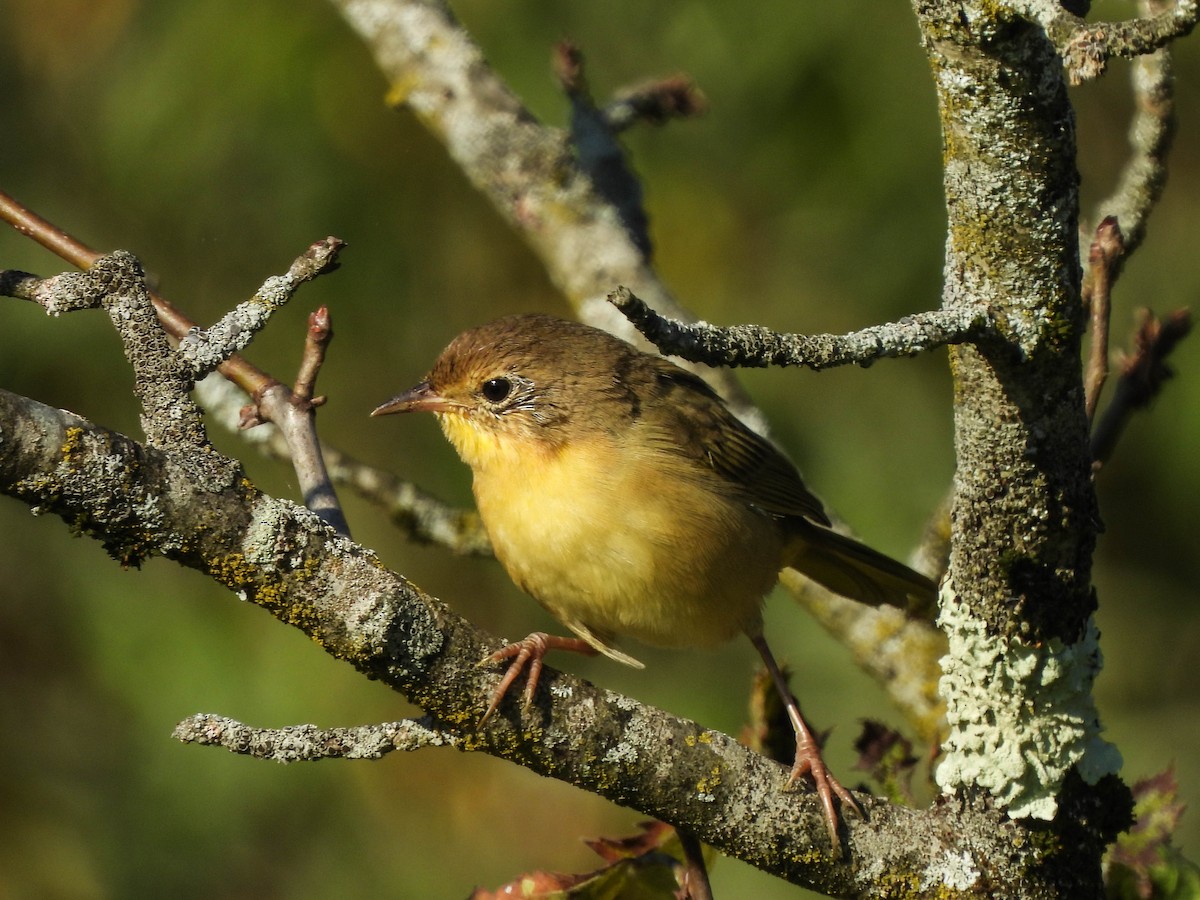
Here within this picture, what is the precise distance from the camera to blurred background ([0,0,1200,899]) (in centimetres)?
598

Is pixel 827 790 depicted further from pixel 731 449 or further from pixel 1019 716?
pixel 731 449

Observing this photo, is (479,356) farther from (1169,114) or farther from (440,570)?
(440,570)

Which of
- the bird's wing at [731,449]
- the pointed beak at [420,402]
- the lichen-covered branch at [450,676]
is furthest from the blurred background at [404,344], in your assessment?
the lichen-covered branch at [450,676]

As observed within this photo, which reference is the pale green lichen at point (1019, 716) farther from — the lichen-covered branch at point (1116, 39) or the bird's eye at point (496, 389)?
the bird's eye at point (496, 389)

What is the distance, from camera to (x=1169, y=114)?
3625mm

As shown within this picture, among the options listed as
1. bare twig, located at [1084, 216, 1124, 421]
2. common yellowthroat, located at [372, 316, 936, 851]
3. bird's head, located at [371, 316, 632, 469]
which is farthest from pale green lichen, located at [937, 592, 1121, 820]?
bird's head, located at [371, 316, 632, 469]

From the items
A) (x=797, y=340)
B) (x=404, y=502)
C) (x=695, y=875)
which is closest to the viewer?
(x=797, y=340)

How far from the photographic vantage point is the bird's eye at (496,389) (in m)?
3.94

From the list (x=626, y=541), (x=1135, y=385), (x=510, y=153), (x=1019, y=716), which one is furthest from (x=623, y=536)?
(x=510, y=153)

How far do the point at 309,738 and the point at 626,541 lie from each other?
131 cm

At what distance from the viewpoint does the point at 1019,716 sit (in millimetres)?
2850

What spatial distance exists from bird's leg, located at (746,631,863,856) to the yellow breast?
0.25m

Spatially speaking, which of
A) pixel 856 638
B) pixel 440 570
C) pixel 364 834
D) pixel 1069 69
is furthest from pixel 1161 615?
pixel 1069 69

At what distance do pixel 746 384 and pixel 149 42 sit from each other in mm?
3206
